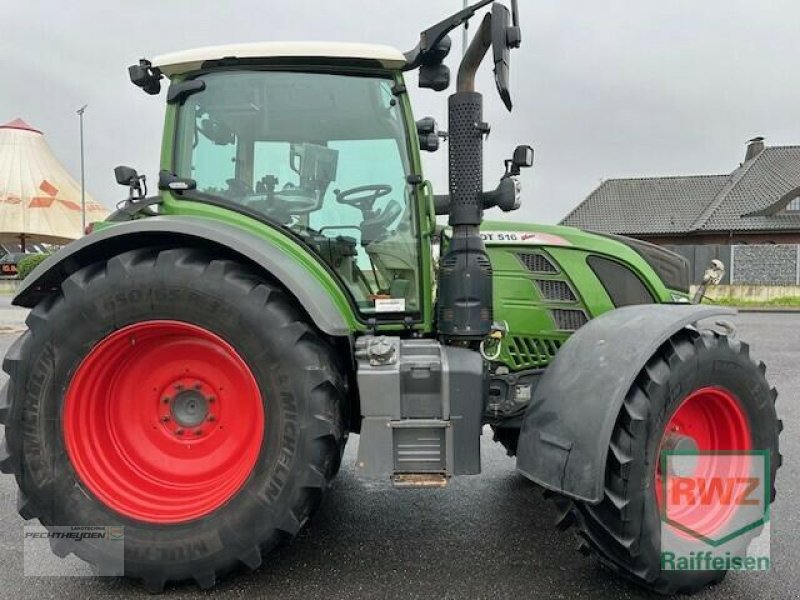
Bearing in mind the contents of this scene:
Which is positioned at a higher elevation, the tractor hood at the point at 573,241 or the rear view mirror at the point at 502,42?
the rear view mirror at the point at 502,42

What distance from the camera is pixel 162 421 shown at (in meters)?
2.57

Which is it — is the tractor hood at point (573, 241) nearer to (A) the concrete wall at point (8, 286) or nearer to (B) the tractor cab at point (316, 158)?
(B) the tractor cab at point (316, 158)

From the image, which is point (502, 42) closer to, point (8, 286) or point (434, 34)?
point (434, 34)

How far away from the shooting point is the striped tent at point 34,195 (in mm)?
40938

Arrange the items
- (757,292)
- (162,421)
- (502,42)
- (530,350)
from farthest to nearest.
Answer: (757,292)
(530,350)
(162,421)
(502,42)

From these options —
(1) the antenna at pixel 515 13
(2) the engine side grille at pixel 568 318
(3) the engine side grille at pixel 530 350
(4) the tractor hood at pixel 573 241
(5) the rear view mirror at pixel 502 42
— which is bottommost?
(3) the engine side grille at pixel 530 350

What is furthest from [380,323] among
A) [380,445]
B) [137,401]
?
[137,401]

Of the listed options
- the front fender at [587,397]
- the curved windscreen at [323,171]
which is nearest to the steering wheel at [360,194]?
the curved windscreen at [323,171]

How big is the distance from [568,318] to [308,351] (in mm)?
1436

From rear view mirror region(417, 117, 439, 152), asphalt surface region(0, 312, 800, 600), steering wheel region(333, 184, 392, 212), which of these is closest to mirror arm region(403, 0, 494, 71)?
rear view mirror region(417, 117, 439, 152)

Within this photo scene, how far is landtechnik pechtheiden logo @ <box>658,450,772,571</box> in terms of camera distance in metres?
2.46

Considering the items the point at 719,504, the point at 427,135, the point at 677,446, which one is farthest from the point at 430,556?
the point at 427,135

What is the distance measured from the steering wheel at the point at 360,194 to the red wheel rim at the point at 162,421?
0.85m

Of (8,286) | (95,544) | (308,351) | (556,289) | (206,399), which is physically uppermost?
(556,289)
